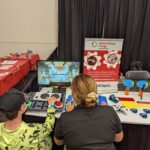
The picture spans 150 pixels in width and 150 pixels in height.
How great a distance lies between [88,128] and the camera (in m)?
1.11

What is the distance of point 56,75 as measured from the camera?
1.98 meters

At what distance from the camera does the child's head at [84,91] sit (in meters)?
1.17

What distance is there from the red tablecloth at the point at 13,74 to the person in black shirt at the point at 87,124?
113 cm

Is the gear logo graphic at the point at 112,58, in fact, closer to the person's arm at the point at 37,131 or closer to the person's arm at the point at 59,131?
the person's arm at the point at 37,131

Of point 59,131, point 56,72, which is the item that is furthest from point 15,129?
point 56,72

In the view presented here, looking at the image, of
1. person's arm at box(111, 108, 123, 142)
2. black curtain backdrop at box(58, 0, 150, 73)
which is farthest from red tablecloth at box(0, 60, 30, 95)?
person's arm at box(111, 108, 123, 142)

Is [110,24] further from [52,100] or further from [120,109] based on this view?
[52,100]

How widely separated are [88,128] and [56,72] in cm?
97

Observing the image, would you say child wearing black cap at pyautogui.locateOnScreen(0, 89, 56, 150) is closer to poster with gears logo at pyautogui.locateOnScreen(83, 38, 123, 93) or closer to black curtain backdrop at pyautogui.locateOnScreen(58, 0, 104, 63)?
poster with gears logo at pyautogui.locateOnScreen(83, 38, 123, 93)

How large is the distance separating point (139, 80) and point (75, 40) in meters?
1.15

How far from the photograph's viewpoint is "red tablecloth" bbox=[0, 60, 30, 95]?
2.06 meters

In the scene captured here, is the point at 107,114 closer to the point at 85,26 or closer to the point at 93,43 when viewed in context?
the point at 93,43

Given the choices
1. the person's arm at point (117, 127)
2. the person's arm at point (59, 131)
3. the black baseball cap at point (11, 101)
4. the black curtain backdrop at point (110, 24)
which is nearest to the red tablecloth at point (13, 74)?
the black curtain backdrop at point (110, 24)

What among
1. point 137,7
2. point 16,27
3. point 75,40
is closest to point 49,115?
point 75,40
